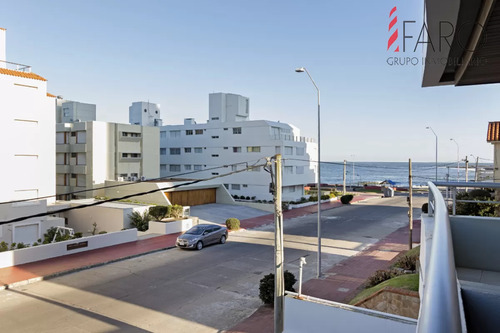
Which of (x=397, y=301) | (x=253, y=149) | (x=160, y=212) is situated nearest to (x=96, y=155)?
(x=160, y=212)

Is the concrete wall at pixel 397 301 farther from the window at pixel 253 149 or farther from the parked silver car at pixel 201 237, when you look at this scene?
the window at pixel 253 149

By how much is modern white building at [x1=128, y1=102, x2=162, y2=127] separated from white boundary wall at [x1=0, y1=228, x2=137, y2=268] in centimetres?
4245

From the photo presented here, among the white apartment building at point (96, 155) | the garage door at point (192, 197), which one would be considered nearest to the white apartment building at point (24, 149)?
the garage door at point (192, 197)

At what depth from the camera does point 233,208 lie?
41781 mm

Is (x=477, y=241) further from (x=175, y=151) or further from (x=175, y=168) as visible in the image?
(x=175, y=151)

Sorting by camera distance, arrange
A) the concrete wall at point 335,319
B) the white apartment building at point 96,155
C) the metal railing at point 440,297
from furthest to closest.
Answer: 1. the white apartment building at point 96,155
2. the concrete wall at point 335,319
3. the metal railing at point 440,297

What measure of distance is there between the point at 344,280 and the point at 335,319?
27.0ft

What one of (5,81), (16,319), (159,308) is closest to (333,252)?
(159,308)

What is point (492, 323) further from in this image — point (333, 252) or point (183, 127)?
point (183, 127)

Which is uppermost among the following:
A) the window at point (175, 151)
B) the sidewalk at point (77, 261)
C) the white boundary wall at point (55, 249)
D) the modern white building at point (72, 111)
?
the modern white building at point (72, 111)

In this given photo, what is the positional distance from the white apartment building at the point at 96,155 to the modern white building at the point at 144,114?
17.3 m

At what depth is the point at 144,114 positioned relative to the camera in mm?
66312

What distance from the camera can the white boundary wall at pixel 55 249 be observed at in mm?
20484

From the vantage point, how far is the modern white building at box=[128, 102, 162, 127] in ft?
217
